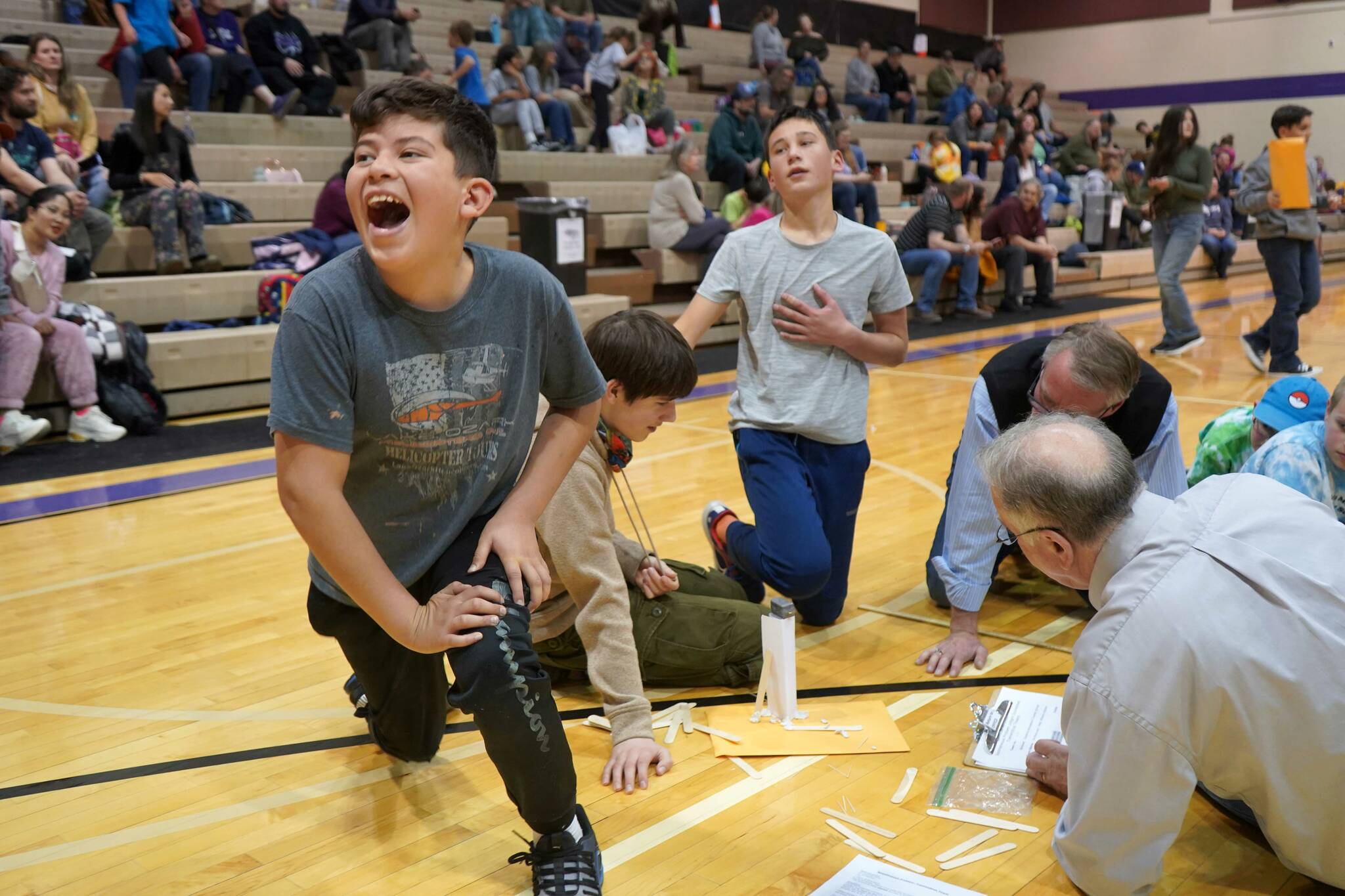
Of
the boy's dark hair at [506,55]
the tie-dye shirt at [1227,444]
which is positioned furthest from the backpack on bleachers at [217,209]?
the tie-dye shirt at [1227,444]

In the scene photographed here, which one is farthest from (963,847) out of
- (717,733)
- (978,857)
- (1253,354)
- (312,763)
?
(1253,354)

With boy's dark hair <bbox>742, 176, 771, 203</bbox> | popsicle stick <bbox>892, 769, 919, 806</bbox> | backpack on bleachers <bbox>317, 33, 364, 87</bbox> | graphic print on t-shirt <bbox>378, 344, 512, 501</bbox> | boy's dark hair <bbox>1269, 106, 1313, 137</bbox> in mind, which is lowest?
popsicle stick <bbox>892, 769, 919, 806</bbox>

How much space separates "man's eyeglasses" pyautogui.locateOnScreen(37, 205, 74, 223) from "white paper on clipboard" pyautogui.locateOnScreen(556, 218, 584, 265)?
3.25 m

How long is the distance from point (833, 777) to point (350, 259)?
4.50ft

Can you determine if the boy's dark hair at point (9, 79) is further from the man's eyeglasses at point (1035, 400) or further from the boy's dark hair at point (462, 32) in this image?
the man's eyeglasses at point (1035, 400)

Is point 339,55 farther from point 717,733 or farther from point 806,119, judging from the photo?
point 717,733

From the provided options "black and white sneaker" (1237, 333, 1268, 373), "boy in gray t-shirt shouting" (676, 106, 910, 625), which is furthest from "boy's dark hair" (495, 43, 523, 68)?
"boy in gray t-shirt shouting" (676, 106, 910, 625)

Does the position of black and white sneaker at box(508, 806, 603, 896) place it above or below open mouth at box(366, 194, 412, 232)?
below

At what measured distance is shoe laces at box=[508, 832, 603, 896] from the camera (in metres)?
1.89


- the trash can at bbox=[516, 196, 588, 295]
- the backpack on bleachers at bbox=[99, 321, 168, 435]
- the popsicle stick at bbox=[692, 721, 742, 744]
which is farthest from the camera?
the trash can at bbox=[516, 196, 588, 295]

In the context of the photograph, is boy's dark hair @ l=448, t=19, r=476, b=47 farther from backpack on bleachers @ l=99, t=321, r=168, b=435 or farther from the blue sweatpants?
the blue sweatpants

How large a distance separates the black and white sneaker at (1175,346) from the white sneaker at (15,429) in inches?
268

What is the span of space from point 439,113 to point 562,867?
4.01ft

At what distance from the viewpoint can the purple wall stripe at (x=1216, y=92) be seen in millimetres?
18609
